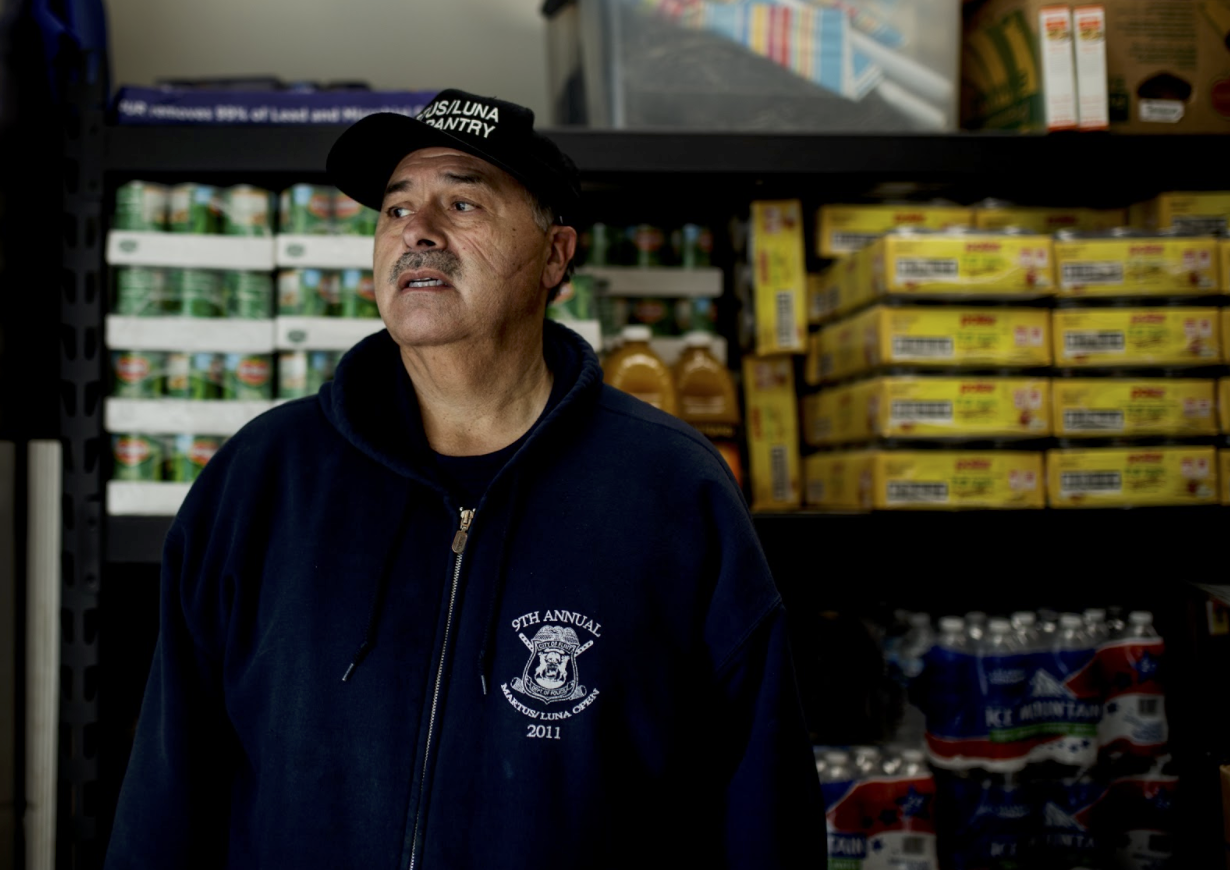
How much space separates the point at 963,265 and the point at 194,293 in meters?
1.51

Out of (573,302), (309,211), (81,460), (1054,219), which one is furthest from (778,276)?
(81,460)

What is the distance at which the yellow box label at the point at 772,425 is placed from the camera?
2.25m

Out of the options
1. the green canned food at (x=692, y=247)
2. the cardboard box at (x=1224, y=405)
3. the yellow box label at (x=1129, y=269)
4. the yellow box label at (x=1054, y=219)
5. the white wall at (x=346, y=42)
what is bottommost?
the cardboard box at (x=1224, y=405)

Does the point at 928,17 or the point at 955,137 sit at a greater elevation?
the point at 928,17

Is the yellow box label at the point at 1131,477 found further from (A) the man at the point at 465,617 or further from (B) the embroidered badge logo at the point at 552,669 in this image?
(B) the embroidered badge logo at the point at 552,669

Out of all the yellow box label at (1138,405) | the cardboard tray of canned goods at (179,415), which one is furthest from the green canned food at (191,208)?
the yellow box label at (1138,405)

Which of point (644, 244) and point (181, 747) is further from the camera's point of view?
point (644, 244)

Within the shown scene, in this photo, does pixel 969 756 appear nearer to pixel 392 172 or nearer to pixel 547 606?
pixel 547 606

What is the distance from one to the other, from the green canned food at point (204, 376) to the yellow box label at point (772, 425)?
1146 millimetres

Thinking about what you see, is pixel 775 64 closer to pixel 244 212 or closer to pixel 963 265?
pixel 963 265

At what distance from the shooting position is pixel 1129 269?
1.98m

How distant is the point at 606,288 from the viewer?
216cm

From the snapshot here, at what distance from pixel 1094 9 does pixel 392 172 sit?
1519 millimetres

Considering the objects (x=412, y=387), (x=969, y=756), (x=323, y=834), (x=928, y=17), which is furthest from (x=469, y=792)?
(x=928, y=17)
